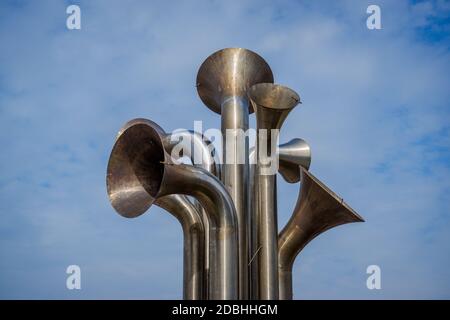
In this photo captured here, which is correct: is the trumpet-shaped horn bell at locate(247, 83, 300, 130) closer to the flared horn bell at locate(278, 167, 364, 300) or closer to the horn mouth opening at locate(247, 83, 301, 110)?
the horn mouth opening at locate(247, 83, 301, 110)

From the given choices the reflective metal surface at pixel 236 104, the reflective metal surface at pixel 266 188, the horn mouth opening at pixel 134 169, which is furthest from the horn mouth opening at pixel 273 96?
the horn mouth opening at pixel 134 169

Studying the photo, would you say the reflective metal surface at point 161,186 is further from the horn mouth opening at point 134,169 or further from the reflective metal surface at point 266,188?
the reflective metal surface at point 266,188

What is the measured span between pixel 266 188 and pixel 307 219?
0.85 m

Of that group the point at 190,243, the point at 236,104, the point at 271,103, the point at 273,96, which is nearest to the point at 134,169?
the point at 190,243

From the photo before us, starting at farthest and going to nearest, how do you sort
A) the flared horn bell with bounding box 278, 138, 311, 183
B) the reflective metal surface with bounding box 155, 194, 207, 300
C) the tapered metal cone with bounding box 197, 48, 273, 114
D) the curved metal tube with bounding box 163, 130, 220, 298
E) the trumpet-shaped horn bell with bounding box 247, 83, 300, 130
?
1. the flared horn bell with bounding box 278, 138, 311, 183
2. the tapered metal cone with bounding box 197, 48, 273, 114
3. the curved metal tube with bounding box 163, 130, 220, 298
4. the reflective metal surface with bounding box 155, 194, 207, 300
5. the trumpet-shaped horn bell with bounding box 247, 83, 300, 130

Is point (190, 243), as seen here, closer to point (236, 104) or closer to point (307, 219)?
point (307, 219)

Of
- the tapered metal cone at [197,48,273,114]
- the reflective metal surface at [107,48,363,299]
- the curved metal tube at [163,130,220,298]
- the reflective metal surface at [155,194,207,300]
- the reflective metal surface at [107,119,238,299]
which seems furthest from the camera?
the tapered metal cone at [197,48,273,114]

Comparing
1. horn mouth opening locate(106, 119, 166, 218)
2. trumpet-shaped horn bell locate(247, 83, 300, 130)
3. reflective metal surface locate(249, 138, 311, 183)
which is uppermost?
trumpet-shaped horn bell locate(247, 83, 300, 130)

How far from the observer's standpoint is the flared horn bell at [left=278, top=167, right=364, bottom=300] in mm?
8633

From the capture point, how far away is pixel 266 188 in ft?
29.5

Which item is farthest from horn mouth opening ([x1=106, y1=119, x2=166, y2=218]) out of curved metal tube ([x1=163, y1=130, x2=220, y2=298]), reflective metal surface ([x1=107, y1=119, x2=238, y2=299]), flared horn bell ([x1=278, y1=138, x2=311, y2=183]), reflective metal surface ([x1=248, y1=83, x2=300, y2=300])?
flared horn bell ([x1=278, y1=138, x2=311, y2=183])

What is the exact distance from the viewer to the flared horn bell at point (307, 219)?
863cm

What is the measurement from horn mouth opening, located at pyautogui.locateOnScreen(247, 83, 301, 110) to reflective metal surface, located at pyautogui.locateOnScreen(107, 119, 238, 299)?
1644 mm
